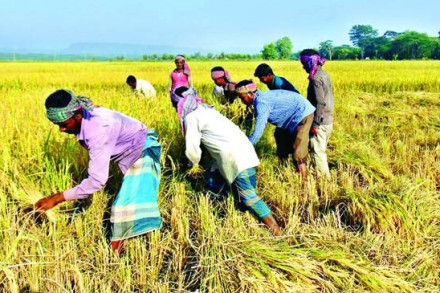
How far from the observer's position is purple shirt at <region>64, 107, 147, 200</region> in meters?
2.04

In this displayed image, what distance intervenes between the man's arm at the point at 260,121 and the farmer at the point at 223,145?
0.72 feet

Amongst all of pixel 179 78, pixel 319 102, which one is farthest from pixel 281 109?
pixel 179 78

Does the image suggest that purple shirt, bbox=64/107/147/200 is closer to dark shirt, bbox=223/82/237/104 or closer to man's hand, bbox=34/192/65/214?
man's hand, bbox=34/192/65/214

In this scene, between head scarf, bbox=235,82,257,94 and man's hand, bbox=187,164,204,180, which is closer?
head scarf, bbox=235,82,257,94

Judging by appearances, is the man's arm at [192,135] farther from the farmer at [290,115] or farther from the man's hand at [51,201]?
the man's hand at [51,201]

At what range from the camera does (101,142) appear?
6.73 ft

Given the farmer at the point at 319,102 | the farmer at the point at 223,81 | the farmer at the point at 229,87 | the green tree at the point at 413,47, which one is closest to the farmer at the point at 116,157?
the farmer at the point at 319,102

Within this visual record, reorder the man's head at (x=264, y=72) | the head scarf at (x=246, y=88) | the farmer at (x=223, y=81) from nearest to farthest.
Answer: the head scarf at (x=246, y=88) < the man's head at (x=264, y=72) < the farmer at (x=223, y=81)

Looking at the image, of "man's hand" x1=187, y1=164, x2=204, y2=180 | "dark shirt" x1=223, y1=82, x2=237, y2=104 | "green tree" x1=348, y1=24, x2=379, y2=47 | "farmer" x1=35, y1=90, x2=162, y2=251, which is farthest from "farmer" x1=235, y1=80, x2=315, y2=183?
"green tree" x1=348, y1=24, x2=379, y2=47

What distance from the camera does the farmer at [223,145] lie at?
252cm

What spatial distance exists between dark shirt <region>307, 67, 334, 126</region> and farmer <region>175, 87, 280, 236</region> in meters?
1.16

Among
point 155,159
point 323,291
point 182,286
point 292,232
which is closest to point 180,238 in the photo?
point 182,286

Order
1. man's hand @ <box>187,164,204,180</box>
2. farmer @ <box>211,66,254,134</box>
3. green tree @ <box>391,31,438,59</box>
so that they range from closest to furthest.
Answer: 1. man's hand @ <box>187,164,204,180</box>
2. farmer @ <box>211,66,254,134</box>
3. green tree @ <box>391,31,438,59</box>

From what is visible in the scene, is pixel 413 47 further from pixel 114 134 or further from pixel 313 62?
pixel 114 134
